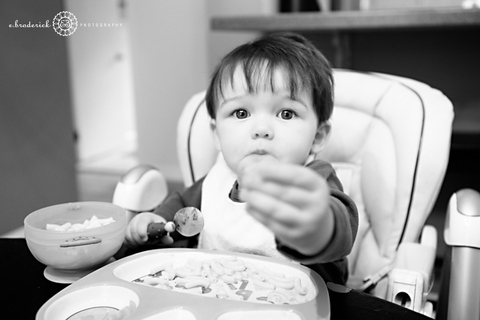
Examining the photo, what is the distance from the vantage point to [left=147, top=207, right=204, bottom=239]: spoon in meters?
0.88

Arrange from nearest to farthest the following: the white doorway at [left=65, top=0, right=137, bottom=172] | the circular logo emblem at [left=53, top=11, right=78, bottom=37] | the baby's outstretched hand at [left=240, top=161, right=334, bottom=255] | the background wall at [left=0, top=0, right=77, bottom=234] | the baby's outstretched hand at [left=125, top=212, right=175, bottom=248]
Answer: the baby's outstretched hand at [left=240, top=161, right=334, bottom=255], the baby's outstretched hand at [left=125, top=212, right=175, bottom=248], the circular logo emblem at [left=53, top=11, right=78, bottom=37], the background wall at [left=0, top=0, right=77, bottom=234], the white doorway at [left=65, top=0, right=137, bottom=172]

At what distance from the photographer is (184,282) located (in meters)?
0.72

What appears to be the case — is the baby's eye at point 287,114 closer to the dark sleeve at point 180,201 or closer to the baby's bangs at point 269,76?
the baby's bangs at point 269,76

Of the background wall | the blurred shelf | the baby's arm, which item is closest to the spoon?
the baby's arm

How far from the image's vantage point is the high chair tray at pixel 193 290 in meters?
0.62

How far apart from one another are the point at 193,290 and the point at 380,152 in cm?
54

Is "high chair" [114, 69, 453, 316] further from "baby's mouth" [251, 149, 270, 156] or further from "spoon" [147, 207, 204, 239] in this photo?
"baby's mouth" [251, 149, 270, 156]

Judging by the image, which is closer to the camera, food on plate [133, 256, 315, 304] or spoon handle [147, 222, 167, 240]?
food on plate [133, 256, 315, 304]

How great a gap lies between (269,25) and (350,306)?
1.46m

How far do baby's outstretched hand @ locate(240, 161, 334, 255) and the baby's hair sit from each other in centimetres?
40

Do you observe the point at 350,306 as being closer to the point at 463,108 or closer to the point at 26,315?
the point at 26,315

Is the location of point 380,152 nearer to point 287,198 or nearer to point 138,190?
point 138,190

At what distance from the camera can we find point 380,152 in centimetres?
106

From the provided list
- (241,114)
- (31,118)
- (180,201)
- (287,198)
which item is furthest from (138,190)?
(31,118)
